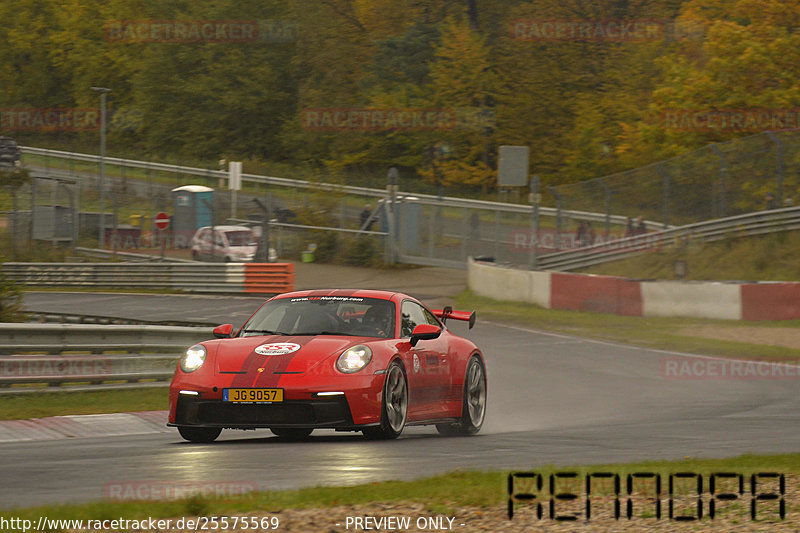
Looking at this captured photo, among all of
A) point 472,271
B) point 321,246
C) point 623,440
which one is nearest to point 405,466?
point 623,440

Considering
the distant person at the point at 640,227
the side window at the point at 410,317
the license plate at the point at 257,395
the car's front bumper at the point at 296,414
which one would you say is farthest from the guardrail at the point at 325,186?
the license plate at the point at 257,395

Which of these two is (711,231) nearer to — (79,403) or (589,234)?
(589,234)

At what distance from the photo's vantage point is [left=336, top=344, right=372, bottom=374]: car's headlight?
927cm

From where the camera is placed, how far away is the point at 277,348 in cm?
946

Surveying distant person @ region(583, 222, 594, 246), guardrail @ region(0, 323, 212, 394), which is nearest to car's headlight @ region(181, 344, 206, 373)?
guardrail @ region(0, 323, 212, 394)

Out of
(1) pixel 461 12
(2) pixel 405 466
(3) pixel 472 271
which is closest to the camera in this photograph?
(2) pixel 405 466

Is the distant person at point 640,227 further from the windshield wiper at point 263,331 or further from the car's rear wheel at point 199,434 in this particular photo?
the car's rear wheel at point 199,434

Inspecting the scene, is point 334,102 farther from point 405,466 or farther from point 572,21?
point 405,466

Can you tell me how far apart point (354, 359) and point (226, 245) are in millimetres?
29782

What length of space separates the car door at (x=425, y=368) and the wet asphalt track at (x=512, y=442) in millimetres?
330

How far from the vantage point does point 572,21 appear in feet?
196

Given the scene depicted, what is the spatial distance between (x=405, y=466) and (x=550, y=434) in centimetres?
315

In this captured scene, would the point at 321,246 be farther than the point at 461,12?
No

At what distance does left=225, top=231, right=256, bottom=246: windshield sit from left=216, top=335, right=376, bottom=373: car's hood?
2924 centimetres
